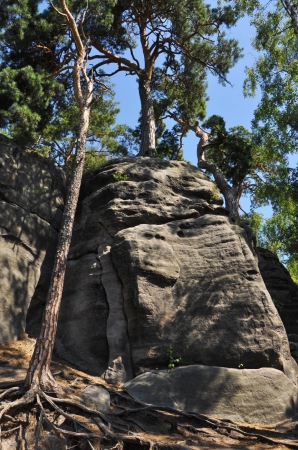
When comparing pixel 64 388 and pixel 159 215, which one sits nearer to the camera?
pixel 64 388

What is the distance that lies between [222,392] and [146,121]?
434 inches

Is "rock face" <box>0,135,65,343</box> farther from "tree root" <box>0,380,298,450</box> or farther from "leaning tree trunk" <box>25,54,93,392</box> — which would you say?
"tree root" <box>0,380,298,450</box>

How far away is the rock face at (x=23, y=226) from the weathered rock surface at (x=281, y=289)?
8000mm

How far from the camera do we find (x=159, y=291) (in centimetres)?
1044

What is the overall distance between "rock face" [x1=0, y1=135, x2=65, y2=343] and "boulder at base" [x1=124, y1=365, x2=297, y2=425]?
12.3ft

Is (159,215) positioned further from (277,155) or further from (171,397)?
(277,155)

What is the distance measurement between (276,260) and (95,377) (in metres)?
10.6

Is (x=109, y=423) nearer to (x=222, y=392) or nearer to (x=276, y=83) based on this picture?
(x=222, y=392)

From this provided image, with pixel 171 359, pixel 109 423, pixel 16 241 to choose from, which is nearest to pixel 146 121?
pixel 16 241

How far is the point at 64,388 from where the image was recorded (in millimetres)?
7703

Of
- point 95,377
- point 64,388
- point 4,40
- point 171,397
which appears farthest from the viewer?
point 4,40

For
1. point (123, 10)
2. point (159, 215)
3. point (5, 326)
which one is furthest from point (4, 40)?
point (5, 326)

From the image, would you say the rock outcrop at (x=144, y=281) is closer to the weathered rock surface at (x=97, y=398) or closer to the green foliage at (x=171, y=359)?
the green foliage at (x=171, y=359)

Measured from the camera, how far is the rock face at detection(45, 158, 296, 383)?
9548mm
